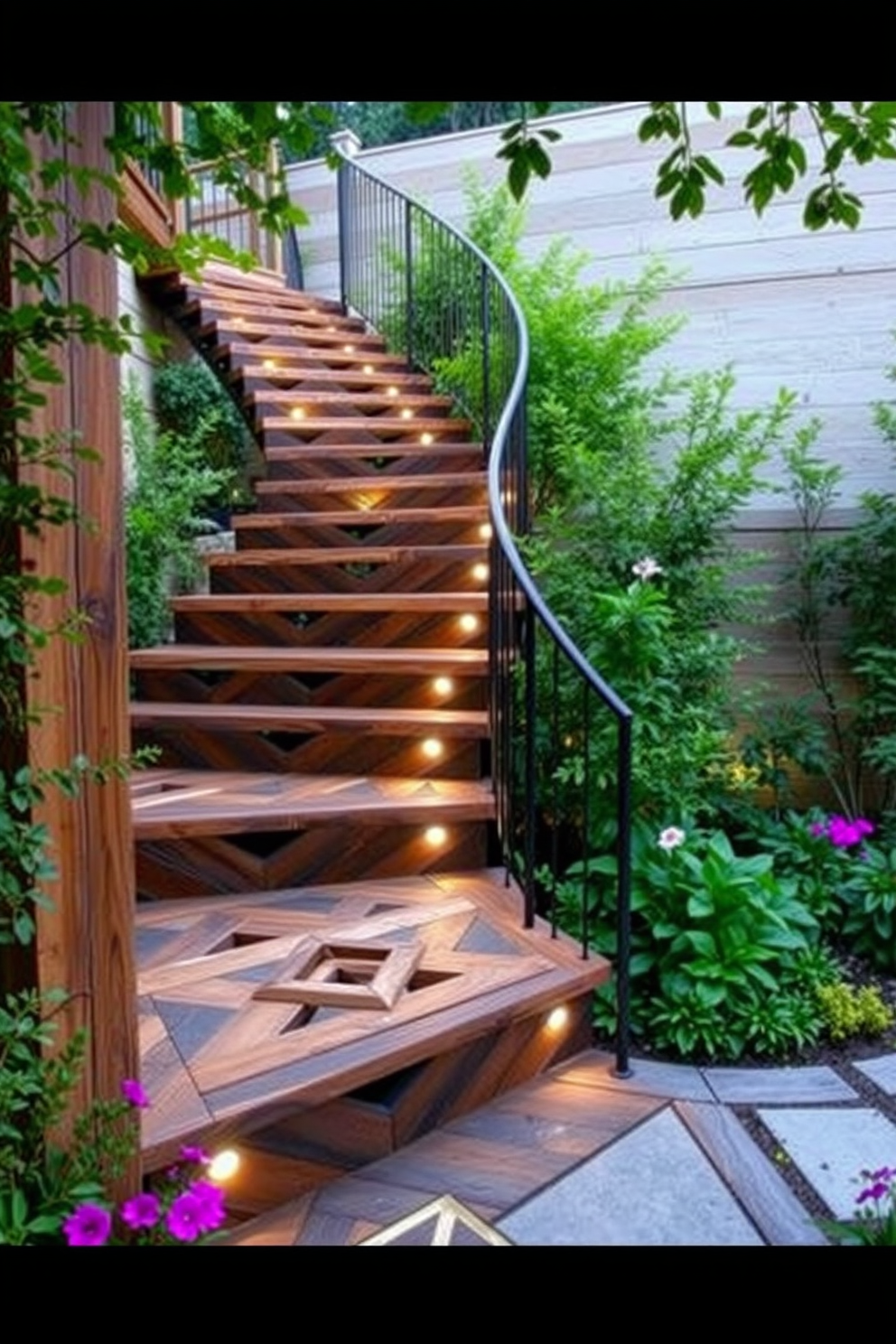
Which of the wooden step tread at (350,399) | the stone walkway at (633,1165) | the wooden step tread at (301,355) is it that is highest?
the wooden step tread at (301,355)

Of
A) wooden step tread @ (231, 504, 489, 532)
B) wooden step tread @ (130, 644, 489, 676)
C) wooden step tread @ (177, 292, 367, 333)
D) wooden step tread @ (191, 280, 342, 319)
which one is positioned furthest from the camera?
wooden step tread @ (191, 280, 342, 319)

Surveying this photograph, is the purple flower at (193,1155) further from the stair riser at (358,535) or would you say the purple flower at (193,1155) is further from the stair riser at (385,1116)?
the stair riser at (358,535)

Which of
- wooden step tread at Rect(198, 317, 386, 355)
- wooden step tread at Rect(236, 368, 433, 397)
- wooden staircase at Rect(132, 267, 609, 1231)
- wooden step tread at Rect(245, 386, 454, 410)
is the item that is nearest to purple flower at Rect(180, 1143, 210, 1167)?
wooden staircase at Rect(132, 267, 609, 1231)

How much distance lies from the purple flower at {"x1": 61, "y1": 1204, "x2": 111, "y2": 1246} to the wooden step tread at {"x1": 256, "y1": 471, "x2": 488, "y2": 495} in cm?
308

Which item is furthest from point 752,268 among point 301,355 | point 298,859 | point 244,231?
point 244,231

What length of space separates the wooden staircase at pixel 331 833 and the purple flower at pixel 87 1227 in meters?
0.30

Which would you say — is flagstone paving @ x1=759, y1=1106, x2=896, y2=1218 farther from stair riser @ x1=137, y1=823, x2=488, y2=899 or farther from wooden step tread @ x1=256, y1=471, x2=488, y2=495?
wooden step tread @ x1=256, y1=471, x2=488, y2=495

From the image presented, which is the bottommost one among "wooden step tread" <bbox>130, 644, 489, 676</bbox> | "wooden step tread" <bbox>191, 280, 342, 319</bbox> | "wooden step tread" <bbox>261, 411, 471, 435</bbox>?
"wooden step tread" <bbox>130, 644, 489, 676</bbox>

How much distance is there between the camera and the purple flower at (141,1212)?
4.17 feet

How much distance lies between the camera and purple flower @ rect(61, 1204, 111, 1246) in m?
1.12

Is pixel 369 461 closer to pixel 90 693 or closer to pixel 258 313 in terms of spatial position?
pixel 258 313

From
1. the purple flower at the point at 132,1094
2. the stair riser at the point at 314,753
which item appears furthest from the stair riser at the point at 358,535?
the purple flower at the point at 132,1094

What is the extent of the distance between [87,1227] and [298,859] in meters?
1.43
